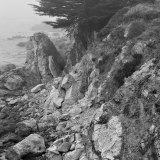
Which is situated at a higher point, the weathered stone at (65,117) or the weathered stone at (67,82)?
the weathered stone at (67,82)

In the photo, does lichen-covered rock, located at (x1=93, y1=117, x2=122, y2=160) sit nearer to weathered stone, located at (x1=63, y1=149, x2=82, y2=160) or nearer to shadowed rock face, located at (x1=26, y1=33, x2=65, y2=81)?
weathered stone, located at (x1=63, y1=149, x2=82, y2=160)

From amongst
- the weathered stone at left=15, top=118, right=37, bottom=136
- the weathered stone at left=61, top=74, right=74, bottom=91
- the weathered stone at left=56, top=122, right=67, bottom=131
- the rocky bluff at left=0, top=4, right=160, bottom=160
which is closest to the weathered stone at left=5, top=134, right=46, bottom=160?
the rocky bluff at left=0, top=4, right=160, bottom=160

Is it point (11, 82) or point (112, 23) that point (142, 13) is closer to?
point (112, 23)

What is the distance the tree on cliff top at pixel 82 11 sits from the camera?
1603cm

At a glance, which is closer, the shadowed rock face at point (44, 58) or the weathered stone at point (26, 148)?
the weathered stone at point (26, 148)

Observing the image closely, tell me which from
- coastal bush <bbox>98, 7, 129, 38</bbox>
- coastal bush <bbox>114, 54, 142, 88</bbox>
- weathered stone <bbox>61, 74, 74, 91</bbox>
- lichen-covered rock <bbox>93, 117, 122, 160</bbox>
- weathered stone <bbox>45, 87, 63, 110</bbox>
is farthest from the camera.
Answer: coastal bush <bbox>98, 7, 129, 38</bbox>

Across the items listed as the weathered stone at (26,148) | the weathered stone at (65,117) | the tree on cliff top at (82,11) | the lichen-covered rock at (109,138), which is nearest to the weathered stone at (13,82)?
the tree on cliff top at (82,11)

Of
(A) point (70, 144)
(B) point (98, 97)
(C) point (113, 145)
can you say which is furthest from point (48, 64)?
(C) point (113, 145)

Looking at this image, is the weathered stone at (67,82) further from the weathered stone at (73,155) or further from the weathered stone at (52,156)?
the weathered stone at (73,155)

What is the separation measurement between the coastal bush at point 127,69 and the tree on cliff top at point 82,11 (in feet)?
22.4

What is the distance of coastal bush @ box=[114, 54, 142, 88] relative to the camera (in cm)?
994

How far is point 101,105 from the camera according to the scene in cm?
961

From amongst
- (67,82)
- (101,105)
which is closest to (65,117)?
(101,105)

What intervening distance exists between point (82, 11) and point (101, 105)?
31.0 ft
